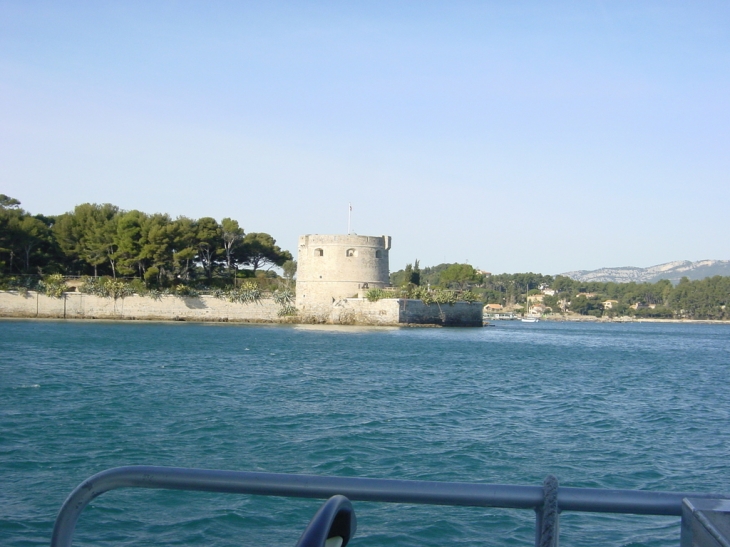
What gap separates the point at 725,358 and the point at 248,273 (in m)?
24.2

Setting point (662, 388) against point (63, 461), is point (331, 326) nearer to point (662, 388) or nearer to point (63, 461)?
point (662, 388)

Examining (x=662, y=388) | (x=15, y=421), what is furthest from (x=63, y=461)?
(x=662, y=388)

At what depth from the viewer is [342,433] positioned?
979cm

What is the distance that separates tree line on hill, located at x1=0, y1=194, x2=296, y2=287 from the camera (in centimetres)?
3658

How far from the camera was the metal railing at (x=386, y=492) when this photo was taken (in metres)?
1.31

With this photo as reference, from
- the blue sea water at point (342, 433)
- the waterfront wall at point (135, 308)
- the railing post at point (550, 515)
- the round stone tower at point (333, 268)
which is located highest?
the round stone tower at point (333, 268)

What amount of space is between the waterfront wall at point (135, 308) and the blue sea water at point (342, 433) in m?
→ 14.2

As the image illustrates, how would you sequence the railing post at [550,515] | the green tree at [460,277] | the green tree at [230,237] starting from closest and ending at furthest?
the railing post at [550,515] → the green tree at [230,237] → the green tree at [460,277]

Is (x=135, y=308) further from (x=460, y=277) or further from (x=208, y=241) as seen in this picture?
(x=460, y=277)

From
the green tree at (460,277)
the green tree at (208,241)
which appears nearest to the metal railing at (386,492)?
the green tree at (208,241)

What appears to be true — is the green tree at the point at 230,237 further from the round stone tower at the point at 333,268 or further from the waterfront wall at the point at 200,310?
the round stone tower at the point at 333,268

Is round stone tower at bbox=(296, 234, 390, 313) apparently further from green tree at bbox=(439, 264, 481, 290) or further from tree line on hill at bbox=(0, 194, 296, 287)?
green tree at bbox=(439, 264, 481, 290)

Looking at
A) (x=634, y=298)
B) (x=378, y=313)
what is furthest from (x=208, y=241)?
(x=634, y=298)

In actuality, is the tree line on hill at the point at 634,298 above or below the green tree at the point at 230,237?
below
